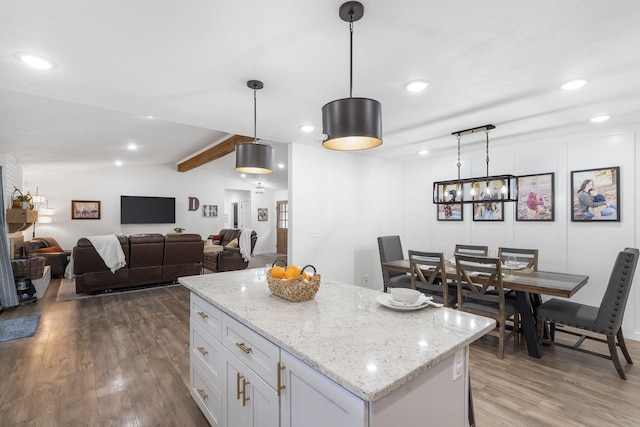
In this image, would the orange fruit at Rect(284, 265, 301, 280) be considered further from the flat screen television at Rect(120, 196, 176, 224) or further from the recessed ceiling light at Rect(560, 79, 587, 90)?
the flat screen television at Rect(120, 196, 176, 224)

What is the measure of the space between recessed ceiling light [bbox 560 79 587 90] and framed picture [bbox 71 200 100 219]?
31.7ft

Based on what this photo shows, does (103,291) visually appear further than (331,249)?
Yes

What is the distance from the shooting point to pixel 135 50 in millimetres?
1810

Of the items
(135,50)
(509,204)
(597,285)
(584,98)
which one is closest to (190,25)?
(135,50)

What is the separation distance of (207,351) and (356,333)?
44.1 inches

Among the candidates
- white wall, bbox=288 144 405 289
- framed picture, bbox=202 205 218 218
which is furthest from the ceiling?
framed picture, bbox=202 205 218 218

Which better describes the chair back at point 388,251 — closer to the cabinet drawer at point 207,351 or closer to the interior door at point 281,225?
the cabinet drawer at point 207,351

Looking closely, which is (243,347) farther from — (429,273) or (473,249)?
(473,249)

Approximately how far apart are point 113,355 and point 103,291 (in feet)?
9.87

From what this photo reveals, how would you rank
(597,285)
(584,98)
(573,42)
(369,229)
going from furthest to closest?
1. (369,229)
2. (597,285)
3. (584,98)
4. (573,42)

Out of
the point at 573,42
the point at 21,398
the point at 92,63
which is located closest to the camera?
the point at 573,42

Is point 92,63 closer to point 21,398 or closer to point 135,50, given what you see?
point 135,50

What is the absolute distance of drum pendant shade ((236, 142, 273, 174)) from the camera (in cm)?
239

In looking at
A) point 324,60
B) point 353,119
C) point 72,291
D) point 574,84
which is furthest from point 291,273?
point 72,291
